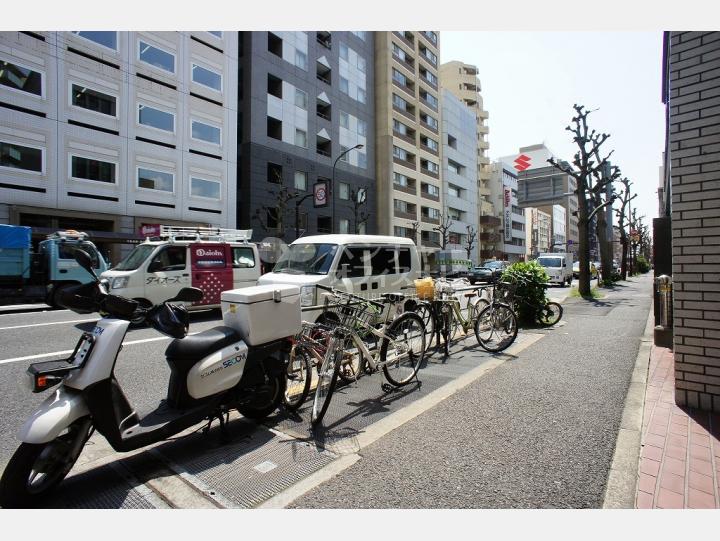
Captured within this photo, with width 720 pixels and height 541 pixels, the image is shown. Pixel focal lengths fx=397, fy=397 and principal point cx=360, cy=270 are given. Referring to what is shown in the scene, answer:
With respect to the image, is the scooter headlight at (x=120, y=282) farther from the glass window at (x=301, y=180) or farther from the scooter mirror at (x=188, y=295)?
the glass window at (x=301, y=180)

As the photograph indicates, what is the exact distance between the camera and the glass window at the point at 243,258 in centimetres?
1167

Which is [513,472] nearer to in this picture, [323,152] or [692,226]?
[692,226]

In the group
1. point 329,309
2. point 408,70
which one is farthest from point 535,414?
point 408,70

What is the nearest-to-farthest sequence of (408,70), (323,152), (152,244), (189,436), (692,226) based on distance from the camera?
(189,436)
(692,226)
(152,244)
(323,152)
(408,70)

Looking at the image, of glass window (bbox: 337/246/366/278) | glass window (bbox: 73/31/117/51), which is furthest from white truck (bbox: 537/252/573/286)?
glass window (bbox: 73/31/117/51)

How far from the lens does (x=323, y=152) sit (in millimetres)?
37469

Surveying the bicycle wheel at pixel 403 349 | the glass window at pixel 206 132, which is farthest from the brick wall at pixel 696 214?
the glass window at pixel 206 132

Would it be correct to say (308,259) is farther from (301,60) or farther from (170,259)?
(301,60)

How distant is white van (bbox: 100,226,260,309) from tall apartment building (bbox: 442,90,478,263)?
48.5m

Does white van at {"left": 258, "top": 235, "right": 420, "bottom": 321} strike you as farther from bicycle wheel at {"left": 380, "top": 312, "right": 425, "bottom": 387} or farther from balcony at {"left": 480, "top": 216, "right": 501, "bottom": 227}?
balcony at {"left": 480, "top": 216, "right": 501, "bottom": 227}

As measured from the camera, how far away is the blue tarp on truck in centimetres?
1409

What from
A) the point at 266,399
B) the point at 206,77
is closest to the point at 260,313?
the point at 266,399

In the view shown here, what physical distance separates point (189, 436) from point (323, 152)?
3622 centimetres

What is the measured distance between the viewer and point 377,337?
492 cm
